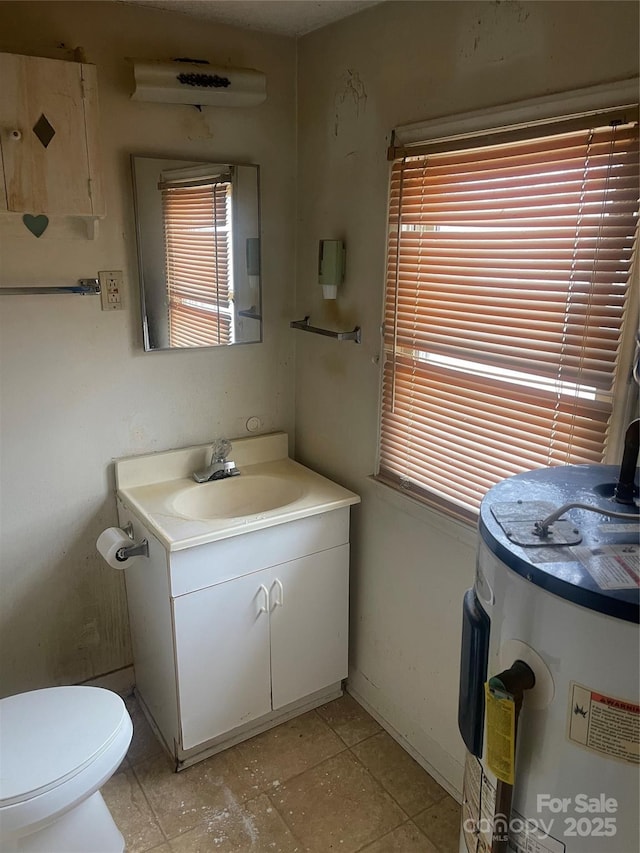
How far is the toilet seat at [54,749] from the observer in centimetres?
142

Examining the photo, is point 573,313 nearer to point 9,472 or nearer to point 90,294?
point 90,294

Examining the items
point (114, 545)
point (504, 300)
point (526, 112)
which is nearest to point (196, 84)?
point (526, 112)

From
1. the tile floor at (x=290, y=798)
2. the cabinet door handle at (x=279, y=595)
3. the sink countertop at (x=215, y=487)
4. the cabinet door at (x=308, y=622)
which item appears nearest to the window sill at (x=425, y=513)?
the sink countertop at (x=215, y=487)

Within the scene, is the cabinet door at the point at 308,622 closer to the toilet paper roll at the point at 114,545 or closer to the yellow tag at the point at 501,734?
the toilet paper roll at the point at 114,545

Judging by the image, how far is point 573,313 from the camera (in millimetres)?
1341

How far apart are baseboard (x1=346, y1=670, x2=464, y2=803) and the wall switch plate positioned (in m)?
1.54

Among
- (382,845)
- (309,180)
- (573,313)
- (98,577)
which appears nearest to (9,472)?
(98,577)

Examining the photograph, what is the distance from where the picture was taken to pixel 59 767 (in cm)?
147

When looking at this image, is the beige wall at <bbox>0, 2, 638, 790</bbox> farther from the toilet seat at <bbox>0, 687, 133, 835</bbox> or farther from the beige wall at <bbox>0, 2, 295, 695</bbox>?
the toilet seat at <bbox>0, 687, 133, 835</bbox>

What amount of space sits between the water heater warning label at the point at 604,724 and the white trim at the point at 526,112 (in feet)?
3.54

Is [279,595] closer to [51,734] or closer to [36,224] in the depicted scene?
[51,734]

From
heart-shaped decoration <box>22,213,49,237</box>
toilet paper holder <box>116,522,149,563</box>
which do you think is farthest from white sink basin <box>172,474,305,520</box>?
heart-shaped decoration <box>22,213,49,237</box>

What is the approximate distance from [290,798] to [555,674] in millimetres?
1329

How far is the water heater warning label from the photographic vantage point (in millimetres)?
820
